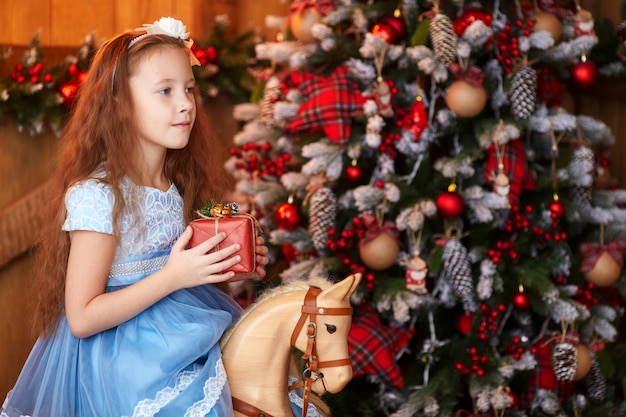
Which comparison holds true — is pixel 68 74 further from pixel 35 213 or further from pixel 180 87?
pixel 180 87

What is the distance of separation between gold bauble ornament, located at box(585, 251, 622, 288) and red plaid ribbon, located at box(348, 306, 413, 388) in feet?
2.24

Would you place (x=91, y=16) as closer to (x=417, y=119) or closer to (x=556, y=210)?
(x=417, y=119)

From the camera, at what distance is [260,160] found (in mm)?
3236

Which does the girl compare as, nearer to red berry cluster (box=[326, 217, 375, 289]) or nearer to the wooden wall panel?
red berry cluster (box=[326, 217, 375, 289])

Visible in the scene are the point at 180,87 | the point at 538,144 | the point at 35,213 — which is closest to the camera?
the point at 180,87

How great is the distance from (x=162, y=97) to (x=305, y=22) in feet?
4.07

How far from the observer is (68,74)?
3.30 m

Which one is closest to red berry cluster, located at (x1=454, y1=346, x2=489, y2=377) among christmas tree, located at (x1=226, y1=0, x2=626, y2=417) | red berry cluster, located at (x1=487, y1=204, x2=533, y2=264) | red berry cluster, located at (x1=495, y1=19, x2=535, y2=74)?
christmas tree, located at (x1=226, y1=0, x2=626, y2=417)

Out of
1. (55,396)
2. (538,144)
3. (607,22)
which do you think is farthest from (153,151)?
(607,22)

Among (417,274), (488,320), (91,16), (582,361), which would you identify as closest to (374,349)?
(417,274)

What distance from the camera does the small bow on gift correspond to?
2668 millimetres

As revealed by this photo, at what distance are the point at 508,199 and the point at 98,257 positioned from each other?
1.47 meters

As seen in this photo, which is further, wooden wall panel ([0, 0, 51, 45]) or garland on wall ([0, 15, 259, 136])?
wooden wall panel ([0, 0, 51, 45])

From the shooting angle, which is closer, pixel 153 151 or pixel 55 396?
pixel 55 396
